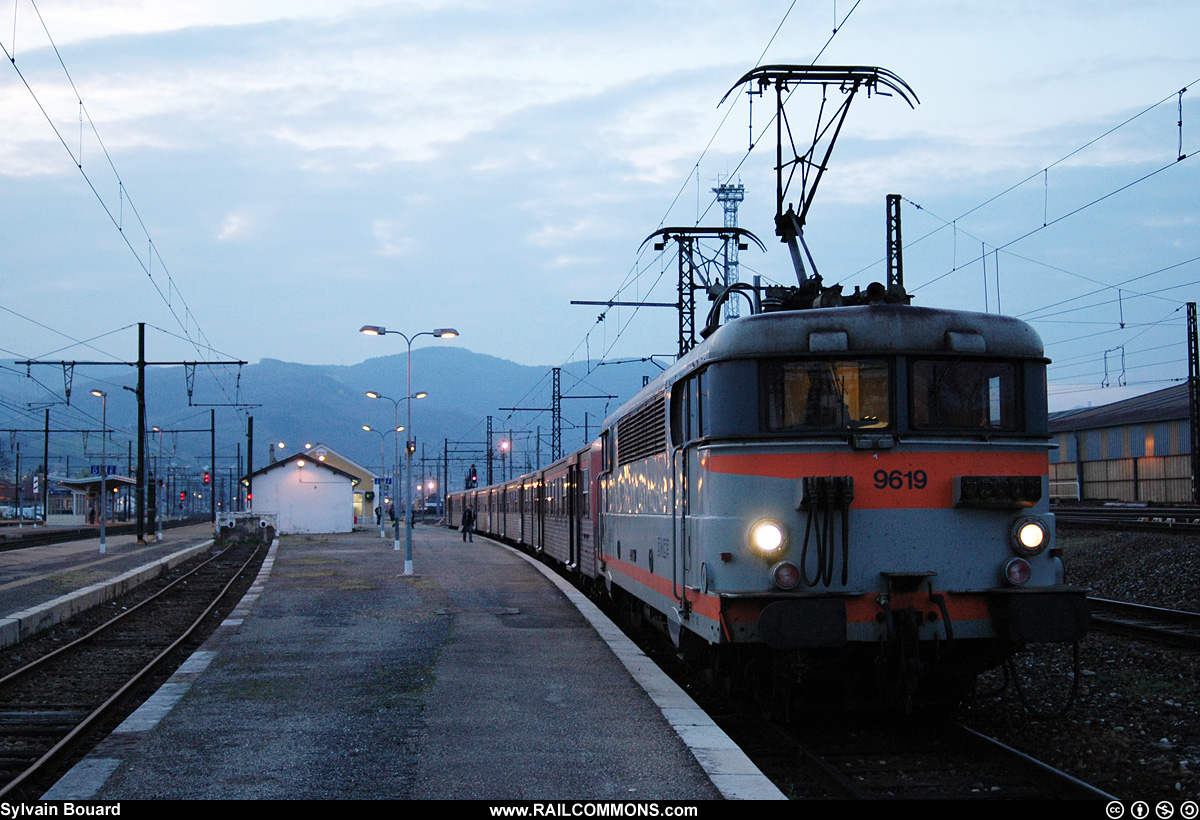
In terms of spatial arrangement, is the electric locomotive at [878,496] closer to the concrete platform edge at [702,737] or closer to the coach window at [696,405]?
the coach window at [696,405]

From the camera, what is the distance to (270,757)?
22.5ft

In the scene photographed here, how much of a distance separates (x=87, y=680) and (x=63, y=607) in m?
5.48

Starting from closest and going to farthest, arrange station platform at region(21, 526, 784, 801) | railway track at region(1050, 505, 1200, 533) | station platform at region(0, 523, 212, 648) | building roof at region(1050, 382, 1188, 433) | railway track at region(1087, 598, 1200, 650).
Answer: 1. station platform at region(21, 526, 784, 801)
2. railway track at region(1087, 598, 1200, 650)
3. station platform at region(0, 523, 212, 648)
4. railway track at region(1050, 505, 1200, 533)
5. building roof at region(1050, 382, 1188, 433)

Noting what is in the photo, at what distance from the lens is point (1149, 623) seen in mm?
13469

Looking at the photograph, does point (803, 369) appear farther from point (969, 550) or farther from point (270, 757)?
point (270, 757)

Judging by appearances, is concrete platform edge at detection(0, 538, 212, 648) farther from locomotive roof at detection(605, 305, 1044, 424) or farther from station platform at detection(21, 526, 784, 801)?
locomotive roof at detection(605, 305, 1044, 424)

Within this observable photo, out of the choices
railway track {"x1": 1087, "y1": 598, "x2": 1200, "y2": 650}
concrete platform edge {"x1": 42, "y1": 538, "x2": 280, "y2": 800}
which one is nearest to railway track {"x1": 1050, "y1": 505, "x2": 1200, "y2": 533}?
railway track {"x1": 1087, "y1": 598, "x2": 1200, "y2": 650}

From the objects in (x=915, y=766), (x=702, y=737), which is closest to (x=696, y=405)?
(x=702, y=737)

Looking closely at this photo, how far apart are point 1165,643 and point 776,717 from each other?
6024mm

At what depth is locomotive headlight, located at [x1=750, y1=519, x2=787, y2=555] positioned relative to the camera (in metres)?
7.11

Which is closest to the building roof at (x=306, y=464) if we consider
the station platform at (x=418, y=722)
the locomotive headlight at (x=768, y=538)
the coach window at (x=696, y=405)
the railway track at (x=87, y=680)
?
the railway track at (x=87, y=680)

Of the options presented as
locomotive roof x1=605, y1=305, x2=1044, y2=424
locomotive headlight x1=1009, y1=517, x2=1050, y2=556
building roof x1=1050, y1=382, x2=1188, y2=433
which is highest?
building roof x1=1050, y1=382, x2=1188, y2=433

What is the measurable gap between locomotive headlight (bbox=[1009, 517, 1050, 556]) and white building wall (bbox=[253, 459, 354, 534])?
5102 centimetres

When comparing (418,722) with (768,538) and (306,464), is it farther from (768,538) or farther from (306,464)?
(306,464)
